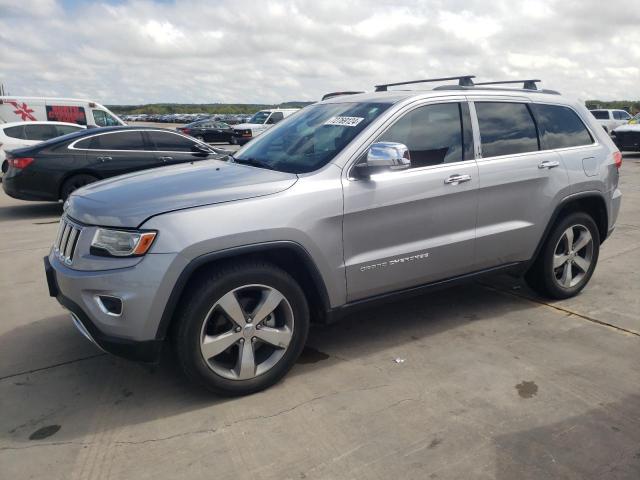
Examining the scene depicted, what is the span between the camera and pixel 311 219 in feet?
10.9

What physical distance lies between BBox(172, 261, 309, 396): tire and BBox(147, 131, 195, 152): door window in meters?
7.49

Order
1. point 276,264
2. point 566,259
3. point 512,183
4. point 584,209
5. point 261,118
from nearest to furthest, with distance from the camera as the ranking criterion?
point 276,264
point 512,183
point 566,259
point 584,209
point 261,118

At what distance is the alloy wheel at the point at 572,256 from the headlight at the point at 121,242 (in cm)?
337

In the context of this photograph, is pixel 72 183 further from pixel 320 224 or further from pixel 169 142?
pixel 320 224

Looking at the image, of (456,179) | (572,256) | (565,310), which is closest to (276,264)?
(456,179)

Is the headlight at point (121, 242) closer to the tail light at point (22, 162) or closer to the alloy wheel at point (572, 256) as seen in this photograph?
the alloy wheel at point (572, 256)

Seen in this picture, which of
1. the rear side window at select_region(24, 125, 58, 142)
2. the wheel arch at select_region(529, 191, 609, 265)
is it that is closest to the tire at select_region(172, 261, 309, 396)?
the wheel arch at select_region(529, 191, 609, 265)

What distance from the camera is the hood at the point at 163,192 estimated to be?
3.02 m

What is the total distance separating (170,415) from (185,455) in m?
0.41

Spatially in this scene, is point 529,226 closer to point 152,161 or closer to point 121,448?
point 121,448

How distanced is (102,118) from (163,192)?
48.7 feet

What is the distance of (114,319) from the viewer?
295 cm

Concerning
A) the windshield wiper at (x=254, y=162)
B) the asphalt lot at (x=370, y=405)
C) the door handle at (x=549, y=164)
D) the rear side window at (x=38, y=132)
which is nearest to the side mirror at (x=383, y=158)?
the windshield wiper at (x=254, y=162)

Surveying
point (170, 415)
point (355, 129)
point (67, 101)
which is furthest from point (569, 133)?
point (67, 101)
